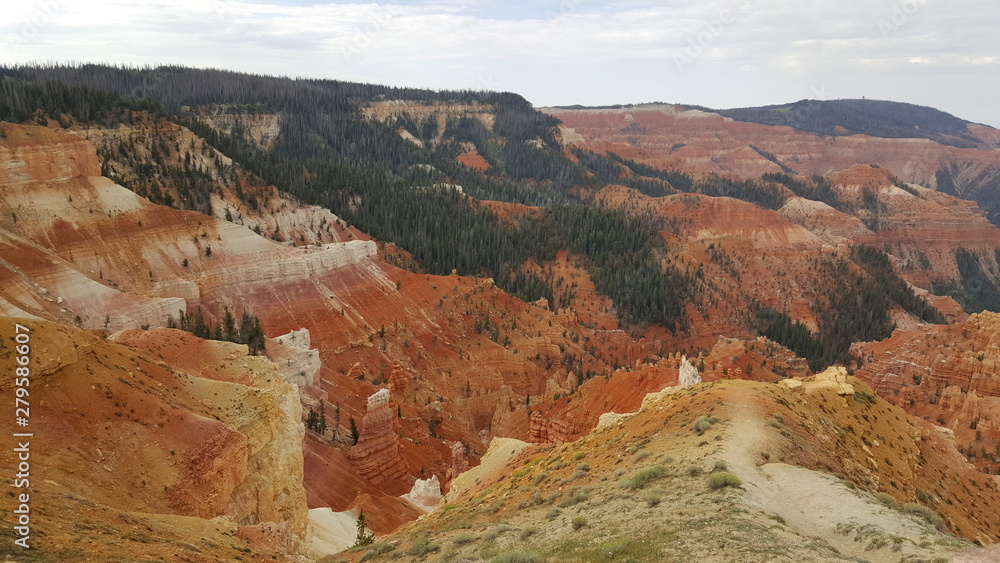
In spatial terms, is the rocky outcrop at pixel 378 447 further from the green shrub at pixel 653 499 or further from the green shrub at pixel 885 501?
the green shrub at pixel 885 501

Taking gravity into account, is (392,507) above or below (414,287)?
below

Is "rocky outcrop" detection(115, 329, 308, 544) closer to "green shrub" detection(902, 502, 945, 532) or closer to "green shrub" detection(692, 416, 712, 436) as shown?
"green shrub" detection(692, 416, 712, 436)

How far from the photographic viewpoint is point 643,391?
47.7 meters

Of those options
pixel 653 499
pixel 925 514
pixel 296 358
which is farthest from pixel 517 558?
pixel 296 358

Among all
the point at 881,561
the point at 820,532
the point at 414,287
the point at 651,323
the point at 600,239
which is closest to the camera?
the point at 881,561

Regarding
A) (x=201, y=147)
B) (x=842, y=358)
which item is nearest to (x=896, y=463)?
(x=842, y=358)

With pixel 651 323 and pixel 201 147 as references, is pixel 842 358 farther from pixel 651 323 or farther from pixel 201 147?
pixel 201 147

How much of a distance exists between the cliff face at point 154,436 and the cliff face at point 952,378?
4764 centimetres

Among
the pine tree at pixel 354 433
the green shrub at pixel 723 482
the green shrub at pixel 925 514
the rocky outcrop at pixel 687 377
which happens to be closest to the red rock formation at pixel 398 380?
the pine tree at pixel 354 433

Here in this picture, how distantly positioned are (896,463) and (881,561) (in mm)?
14962

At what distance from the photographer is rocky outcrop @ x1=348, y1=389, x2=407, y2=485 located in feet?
145

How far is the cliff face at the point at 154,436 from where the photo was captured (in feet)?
64.5

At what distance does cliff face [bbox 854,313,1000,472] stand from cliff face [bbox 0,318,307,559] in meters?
47.6

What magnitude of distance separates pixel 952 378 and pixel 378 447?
54.3 m
